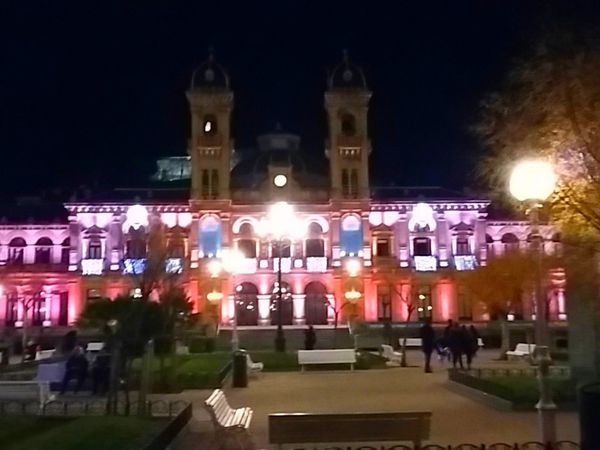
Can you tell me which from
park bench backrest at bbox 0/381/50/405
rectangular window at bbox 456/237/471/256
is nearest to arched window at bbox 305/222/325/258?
rectangular window at bbox 456/237/471/256

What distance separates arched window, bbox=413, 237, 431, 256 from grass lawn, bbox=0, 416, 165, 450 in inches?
2292

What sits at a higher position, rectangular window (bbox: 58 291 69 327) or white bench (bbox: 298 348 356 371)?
rectangular window (bbox: 58 291 69 327)

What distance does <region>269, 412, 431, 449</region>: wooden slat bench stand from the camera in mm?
12578

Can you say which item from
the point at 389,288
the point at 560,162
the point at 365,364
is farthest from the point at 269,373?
the point at 389,288

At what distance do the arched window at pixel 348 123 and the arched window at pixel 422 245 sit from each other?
35.6ft

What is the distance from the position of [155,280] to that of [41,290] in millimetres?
51023

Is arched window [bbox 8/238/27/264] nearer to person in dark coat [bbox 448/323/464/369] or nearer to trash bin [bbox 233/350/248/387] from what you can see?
person in dark coat [bbox 448/323/464/369]

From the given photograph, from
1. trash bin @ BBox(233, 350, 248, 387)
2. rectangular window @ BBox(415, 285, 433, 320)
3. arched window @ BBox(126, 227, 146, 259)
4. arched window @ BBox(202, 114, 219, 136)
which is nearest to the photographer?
trash bin @ BBox(233, 350, 248, 387)

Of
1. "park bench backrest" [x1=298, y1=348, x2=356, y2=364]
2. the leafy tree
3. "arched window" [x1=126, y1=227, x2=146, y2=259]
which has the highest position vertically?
"arched window" [x1=126, y1=227, x2=146, y2=259]

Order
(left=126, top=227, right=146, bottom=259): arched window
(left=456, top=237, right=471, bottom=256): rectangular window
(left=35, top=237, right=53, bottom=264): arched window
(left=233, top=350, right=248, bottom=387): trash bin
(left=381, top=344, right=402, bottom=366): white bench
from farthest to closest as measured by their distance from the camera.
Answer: (left=35, top=237, right=53, bottom=264): arched window < (left=456, top=237, right=471, bottom=256): rectangular window < (left=126, top=227, right=146, bottom=259): arched window < (left=381, top=344, right=402, bottom=366): white bench < (left=233, top=350, right=248, bottom=387): trash bin

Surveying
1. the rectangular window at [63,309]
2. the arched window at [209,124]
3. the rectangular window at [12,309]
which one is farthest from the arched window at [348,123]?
the rectangular window at [12,309]

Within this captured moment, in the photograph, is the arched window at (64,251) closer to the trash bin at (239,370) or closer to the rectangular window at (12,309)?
the rectangular window at (12,309)

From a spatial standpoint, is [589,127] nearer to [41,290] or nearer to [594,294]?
[594,294]

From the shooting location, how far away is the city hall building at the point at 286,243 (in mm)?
70625
